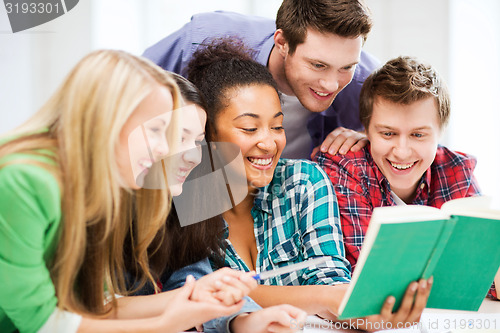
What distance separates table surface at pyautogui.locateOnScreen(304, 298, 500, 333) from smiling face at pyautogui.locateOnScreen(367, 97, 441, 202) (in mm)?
450

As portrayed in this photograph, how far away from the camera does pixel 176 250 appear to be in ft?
4.44

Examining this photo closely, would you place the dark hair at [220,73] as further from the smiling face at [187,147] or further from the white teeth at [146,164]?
the white teeth at [146,164]

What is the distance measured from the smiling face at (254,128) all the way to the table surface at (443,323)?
393 mm

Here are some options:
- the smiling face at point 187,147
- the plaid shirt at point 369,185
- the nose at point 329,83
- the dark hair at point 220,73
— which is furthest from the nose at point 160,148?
the nose at point 329,83

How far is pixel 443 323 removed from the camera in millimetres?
1196

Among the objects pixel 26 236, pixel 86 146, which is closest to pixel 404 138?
pixel 86 146

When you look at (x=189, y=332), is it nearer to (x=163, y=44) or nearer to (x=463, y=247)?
(x=463, y=247)

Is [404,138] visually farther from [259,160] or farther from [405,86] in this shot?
[259,160]

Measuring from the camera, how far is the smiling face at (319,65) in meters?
1.67

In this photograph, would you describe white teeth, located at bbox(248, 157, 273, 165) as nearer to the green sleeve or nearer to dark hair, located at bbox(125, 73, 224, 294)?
dark hair, located at bbox(125, 73, 224, 294)

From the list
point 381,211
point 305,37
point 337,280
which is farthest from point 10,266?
point 305,37

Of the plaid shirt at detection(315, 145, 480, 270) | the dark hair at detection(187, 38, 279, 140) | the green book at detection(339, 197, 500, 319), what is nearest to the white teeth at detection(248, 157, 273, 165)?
the dark hair at detection(187, 38, 279, 140)

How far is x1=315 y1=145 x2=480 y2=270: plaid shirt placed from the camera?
60.3 inches

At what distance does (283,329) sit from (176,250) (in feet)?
1.23
